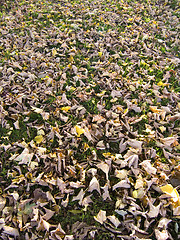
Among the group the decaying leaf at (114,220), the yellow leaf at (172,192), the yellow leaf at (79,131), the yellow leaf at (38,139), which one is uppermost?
the yellow leaf at (79,131)

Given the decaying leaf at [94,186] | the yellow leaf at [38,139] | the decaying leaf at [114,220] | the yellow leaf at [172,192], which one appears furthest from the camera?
the yellow leaf at [38,139]

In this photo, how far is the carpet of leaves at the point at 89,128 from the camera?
201 cm

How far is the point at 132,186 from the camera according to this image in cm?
219

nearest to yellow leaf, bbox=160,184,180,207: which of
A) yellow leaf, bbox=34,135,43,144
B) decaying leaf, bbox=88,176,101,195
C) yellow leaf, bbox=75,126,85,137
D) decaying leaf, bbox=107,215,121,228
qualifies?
decaying leaf, bbox=107,215,121,228

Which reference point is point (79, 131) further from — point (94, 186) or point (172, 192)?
point (172, 192)

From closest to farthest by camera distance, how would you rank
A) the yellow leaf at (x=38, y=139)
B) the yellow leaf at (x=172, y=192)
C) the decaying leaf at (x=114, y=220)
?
1. the decaying leaf at (x=114, y=220)
2. the yellow leaf at (x=172, y=192)
3. the yellow leaf at (x=38, y=139)

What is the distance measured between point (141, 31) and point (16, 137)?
3599mm

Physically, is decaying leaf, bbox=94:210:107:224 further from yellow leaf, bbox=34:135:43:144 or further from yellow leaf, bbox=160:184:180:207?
yellow leaf, bbox=34:135:43:144

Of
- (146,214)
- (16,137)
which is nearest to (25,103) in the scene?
(16,137)

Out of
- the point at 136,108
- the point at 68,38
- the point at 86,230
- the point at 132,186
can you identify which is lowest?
the point at 86,230

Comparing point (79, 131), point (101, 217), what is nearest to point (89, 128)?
point (79, 131)

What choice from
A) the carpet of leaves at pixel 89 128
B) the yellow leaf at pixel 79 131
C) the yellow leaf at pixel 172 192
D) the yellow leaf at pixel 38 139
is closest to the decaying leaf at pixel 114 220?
the carpet of leaves at pixel 89 128

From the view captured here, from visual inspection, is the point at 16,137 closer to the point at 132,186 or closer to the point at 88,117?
the point at 88,117

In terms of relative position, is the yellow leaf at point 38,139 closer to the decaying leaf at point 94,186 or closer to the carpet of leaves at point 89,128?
the carpet of leaves at point 89,128
